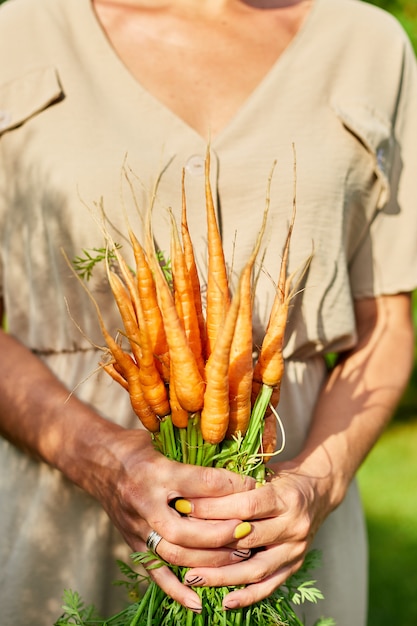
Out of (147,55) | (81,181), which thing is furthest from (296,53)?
(81,181)

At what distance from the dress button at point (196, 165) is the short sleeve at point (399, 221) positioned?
45 centimetres

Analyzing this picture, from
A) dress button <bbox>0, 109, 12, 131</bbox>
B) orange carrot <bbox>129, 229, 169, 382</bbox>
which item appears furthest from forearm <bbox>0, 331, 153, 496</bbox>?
dress button <bbox>0, 109, 12, 131</bbox>

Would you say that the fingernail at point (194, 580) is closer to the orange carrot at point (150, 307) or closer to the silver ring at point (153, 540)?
the silver ring at point (153, 540)

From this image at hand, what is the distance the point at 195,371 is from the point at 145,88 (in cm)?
66

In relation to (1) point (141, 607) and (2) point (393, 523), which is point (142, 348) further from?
(2) point (393, 523)

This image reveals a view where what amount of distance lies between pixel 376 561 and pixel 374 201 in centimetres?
294

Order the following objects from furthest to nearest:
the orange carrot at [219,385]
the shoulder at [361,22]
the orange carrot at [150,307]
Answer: the shoulder at [361,22]
the orange carrot at [150,307]
the orange carrot at [219,385]

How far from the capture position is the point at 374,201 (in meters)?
1.77

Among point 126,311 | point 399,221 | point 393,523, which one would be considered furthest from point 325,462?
point 393,523

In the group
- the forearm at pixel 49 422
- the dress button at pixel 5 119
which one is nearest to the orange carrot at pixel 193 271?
the forearm at pixel 49 422

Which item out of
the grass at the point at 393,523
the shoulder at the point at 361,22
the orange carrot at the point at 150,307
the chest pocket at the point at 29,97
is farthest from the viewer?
the grass at the point at 393,523

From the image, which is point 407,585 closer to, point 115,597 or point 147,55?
point 115,597

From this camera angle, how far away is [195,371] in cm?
134

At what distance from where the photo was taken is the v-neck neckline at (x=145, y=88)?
163 cm
